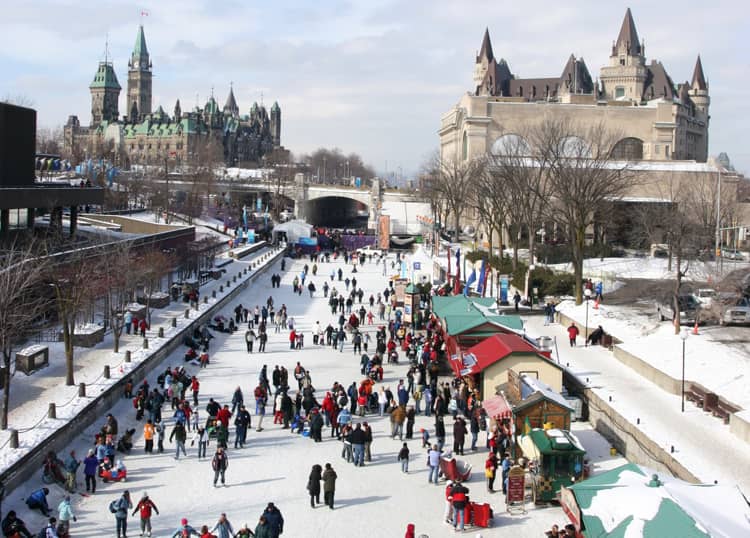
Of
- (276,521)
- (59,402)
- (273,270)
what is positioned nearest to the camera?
(276,521)

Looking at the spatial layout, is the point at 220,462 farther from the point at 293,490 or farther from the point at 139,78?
the point at 139,78

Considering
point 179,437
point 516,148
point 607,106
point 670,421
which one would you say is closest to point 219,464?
point 179,437

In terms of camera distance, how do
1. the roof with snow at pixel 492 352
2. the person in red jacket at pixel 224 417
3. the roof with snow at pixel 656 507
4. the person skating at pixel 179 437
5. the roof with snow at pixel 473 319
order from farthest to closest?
the roof with snow at pixel 473 319 → the roof with snow at pixel 492 352 → the person in red jacket at pixel 224 417 → the person skating at pixel 179 437 → the roof with snow at pixel 656 507

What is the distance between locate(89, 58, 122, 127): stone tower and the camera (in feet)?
594

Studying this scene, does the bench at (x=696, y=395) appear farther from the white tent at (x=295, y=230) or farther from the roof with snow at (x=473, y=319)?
the white tent at (x=295, y=230)

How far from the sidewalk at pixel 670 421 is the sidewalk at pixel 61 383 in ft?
40.5

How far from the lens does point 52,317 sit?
89.5ft

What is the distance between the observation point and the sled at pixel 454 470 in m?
16.2

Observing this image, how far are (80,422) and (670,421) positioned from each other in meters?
13.0

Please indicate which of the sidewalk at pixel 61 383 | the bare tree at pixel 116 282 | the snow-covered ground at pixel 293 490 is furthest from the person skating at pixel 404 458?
the bare tree at pixel 116 282

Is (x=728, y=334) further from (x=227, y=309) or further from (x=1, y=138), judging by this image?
(x=1, y=138)

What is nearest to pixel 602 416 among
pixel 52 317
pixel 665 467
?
pixel 665 467

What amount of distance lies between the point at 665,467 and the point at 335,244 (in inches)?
2485

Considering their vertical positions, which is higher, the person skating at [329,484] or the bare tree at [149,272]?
the bare tree at [149,272]
